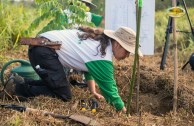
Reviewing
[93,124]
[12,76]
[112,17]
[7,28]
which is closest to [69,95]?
[12,76]

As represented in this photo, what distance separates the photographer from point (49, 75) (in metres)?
3.94

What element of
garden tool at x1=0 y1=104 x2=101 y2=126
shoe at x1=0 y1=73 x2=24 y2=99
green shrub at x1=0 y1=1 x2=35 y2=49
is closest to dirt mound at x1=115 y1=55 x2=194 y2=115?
garden tool at x1=0 y1=104 x2=101 y2=126

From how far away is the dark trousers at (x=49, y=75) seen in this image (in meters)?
3.92

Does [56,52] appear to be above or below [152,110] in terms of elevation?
above

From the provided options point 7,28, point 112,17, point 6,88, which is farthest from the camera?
point 7,28

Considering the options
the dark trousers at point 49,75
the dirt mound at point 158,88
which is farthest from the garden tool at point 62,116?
the dirt mound at point 158,88

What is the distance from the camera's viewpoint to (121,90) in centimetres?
478

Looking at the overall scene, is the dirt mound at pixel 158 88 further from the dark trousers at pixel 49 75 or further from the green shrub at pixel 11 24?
the green shrub at pixel 11 24

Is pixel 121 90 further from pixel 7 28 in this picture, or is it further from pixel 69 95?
pixel 7 28

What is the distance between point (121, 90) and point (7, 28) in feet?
9.86

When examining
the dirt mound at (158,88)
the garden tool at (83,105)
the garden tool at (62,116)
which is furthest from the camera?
the dirt mound at (158,88)

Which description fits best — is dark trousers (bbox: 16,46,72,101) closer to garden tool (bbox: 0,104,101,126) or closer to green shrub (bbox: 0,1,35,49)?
garden tool (bbox: 0,104,101,126)

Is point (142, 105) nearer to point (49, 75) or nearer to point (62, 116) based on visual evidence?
point (49, 75)

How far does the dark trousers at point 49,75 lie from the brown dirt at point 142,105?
0.11 m
